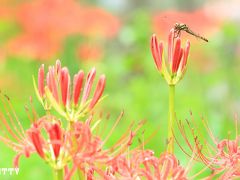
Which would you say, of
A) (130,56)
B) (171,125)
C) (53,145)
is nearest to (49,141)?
(53,145)

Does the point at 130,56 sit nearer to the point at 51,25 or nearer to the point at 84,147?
the point at 51,25

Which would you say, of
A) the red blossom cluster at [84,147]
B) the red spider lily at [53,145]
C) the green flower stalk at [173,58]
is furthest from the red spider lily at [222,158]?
the red spider lily at [53,145]

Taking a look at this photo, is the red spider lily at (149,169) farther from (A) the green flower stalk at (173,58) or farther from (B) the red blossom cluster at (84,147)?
(A) the green flower stalk at (173,58)

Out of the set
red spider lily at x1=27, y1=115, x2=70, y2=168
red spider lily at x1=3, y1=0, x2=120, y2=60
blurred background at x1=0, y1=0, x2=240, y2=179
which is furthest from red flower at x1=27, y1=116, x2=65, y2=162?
red spider lily at x1=3, y1=0, x2=120, y2=60

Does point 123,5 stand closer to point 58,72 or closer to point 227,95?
point 227,95

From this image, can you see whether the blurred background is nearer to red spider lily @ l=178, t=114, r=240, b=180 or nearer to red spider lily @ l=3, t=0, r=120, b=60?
red spider lily @ l=3, t=0, r=120, b=60

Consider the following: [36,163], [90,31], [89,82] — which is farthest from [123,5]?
[89,82]

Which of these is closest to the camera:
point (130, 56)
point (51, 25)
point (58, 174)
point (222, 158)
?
point (58, 174)
